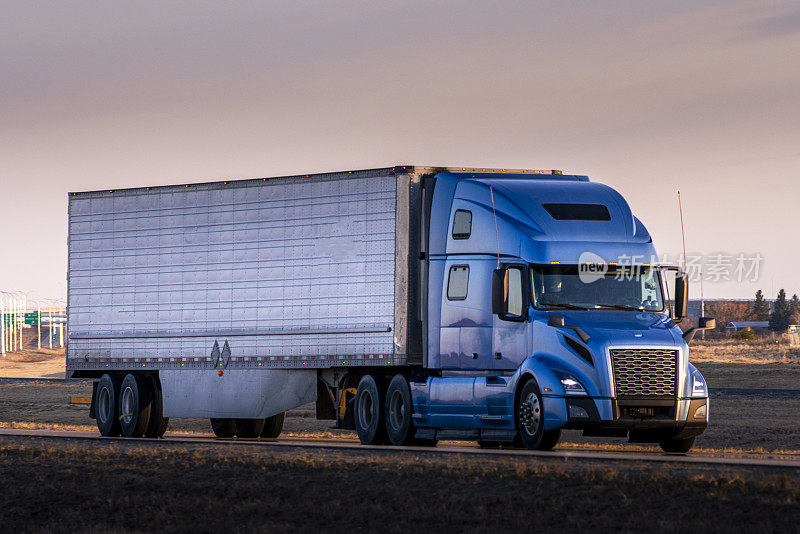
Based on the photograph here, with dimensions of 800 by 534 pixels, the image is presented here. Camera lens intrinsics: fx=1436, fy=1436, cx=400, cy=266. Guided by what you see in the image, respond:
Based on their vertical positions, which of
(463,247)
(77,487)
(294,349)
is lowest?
(77,487)

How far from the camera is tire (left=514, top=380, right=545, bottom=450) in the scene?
23453mm

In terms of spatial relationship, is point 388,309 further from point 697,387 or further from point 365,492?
point 365,492

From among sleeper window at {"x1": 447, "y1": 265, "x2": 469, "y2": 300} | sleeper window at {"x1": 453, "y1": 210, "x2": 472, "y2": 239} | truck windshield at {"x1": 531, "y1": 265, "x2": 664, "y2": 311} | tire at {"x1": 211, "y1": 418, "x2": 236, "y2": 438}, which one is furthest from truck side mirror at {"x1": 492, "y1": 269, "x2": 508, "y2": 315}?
tire at {"x1": 211, "y1": 418, "x2": 236, "y2": 438}

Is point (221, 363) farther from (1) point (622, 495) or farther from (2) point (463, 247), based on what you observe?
(1) point (622, 495)

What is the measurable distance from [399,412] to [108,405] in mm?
9319

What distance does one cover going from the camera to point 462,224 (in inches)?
1019

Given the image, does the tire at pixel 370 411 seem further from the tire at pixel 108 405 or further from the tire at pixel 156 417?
the tire at pixel 108 405

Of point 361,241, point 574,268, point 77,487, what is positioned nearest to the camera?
point 77,487

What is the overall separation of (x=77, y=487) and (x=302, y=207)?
1019 cm

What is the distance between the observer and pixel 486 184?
1006 inches

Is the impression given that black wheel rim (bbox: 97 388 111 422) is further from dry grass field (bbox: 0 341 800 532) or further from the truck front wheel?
the truck front wheel

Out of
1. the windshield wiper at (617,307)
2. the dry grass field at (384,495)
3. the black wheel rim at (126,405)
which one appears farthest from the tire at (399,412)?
the black wheel rim at (126,405)

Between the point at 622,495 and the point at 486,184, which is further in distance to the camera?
the point at 486,184

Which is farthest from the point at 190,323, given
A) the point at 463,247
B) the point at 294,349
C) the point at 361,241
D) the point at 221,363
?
the point at 463,247
